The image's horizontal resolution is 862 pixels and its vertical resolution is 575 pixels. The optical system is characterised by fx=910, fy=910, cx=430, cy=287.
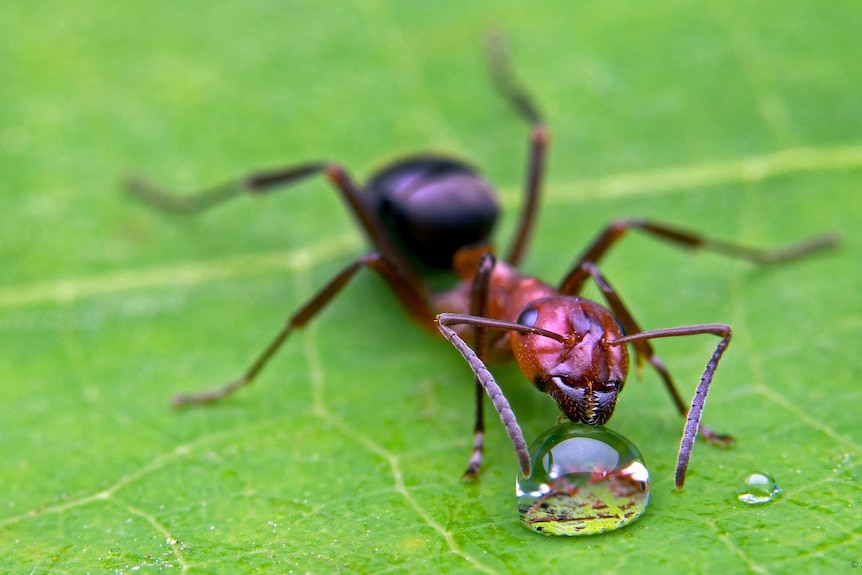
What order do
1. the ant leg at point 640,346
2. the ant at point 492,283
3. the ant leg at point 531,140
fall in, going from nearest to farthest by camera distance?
the ant at point 492,283
the ant leg at point 640,346
the ant leg at point 531,140

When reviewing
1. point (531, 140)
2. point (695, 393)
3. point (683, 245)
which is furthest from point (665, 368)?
point (531, 140)

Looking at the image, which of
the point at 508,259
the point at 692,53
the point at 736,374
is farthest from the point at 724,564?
the point at 692,53

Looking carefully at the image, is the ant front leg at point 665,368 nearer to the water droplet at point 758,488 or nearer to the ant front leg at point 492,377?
the water droplet at point 758,488

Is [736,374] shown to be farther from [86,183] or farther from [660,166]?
[86,183]

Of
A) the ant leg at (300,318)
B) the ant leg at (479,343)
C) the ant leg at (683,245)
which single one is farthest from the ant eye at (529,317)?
the ant leg at (300,318)

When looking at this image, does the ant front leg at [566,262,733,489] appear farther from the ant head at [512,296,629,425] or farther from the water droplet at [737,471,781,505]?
the water droplet at [737,471,781,505]

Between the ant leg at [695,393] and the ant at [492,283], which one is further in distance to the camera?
the ant at [492,283]

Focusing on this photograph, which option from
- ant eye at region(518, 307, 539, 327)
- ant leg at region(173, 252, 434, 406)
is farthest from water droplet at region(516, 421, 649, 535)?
ant leg at region(173, 252, 434, 406)
